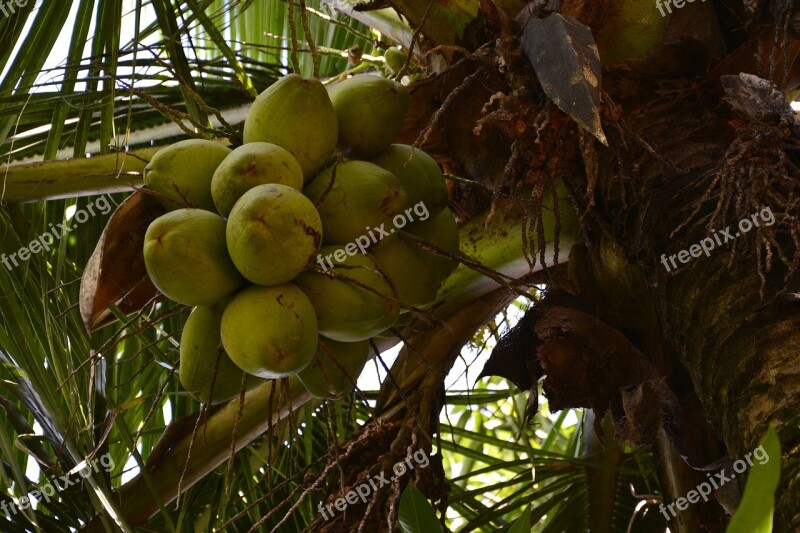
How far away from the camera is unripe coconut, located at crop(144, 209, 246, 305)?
117 cm

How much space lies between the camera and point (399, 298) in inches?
53.9

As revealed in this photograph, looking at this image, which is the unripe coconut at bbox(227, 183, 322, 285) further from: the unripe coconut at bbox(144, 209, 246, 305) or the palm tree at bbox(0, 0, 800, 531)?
the palm tree at bbox(0, 0, 800, 531)

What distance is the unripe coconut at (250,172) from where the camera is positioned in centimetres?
121

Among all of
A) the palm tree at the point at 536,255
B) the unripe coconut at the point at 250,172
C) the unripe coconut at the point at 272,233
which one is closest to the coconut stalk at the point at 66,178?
the palm tree at the point at 536,255

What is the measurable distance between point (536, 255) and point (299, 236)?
2.26 feet

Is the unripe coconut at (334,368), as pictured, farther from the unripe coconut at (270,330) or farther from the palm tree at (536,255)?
the unripe coconut at (270,330)

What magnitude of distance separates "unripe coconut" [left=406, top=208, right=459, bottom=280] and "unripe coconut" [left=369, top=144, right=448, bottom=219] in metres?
0.02

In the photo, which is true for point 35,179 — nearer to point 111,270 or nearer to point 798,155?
point 111,270

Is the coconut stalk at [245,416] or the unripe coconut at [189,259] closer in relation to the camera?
the unripe coconut at [189,259]

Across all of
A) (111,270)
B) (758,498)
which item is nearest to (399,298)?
(111,270)

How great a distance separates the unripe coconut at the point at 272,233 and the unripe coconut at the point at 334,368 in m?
0.22

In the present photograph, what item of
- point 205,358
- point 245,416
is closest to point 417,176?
point 205,358

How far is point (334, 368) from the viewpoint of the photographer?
1.38 m

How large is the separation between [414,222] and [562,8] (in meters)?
0.45
